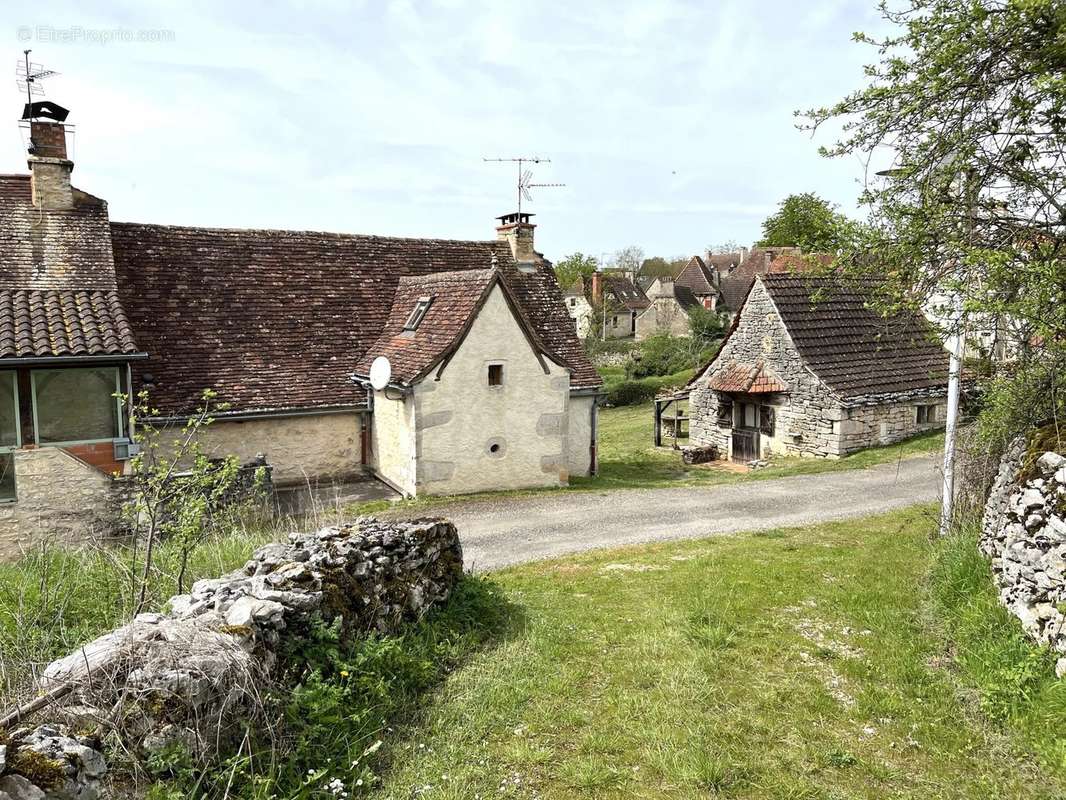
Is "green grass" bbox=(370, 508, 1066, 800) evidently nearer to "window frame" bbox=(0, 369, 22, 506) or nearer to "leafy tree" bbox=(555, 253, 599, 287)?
"window frame" bbox=(0, 369, 22, 506)

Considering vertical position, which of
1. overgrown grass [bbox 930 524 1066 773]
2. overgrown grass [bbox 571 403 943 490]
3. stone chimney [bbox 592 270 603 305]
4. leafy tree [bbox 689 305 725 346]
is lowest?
overgrown grass [bbox 571 403 943 490]

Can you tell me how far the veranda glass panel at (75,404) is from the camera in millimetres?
13312

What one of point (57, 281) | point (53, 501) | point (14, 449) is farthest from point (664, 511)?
point (57, 281)

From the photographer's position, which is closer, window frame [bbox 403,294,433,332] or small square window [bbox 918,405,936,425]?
window frame [bbox 403,294,433,332]

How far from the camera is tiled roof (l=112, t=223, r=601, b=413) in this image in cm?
1691

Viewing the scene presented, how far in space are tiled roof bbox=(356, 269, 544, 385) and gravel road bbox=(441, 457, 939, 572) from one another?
3.47 m

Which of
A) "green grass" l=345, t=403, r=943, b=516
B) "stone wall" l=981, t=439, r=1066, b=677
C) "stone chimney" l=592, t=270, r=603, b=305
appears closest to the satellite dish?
"green grass" l=345, t=403, r=943, b=516

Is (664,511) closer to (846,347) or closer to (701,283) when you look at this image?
(846,347)

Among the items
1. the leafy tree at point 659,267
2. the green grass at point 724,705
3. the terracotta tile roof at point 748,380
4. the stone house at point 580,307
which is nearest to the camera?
the green grass at point 724,705

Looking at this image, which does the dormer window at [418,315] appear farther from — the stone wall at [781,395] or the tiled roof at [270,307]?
the stone wall at [781,395]

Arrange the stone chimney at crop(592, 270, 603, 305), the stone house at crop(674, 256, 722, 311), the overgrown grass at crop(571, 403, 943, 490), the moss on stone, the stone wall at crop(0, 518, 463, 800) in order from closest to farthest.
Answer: the moss on stone
the stone wall at crop(0, 518, 463, 800)
the overgrown grass at crop(571, 403, 943, 490)
the stone house at crop(674, 256, 722, 311)
the stone chimney at crop(592, 270, 603, 305)

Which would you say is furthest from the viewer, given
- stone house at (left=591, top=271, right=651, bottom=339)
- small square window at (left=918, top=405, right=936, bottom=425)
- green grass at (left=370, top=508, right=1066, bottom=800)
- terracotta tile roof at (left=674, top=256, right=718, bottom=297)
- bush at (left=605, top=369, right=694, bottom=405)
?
stone house at (left=591, top=271, right=651, bottom=339)

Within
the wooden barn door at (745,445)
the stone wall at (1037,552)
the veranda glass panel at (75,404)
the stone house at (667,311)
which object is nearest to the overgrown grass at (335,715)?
the stone wall at (1037,552)

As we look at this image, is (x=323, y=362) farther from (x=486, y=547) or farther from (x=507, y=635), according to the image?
(x=507, y=635)
